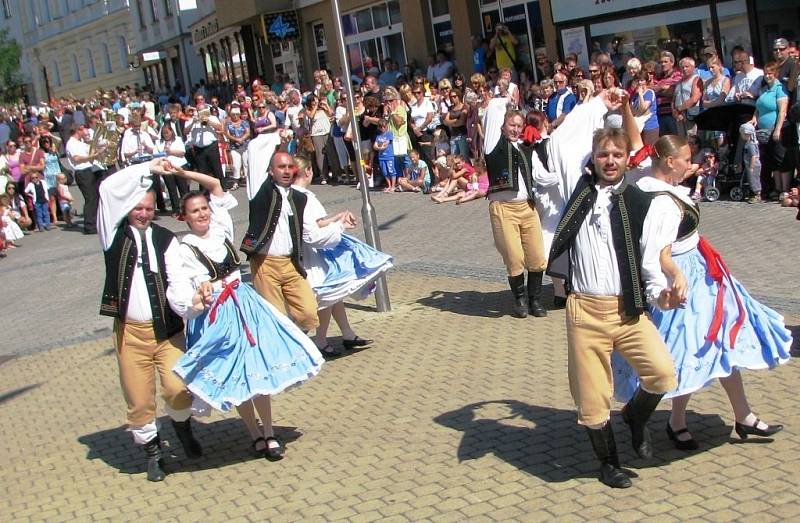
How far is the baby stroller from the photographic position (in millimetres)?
13570

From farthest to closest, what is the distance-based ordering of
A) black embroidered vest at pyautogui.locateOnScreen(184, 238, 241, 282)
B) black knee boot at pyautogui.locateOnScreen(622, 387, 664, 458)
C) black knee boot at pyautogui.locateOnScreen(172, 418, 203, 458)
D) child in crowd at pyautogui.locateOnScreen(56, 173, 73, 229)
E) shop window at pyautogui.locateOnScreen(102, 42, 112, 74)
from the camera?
shop window at pyautogui.locateOnScreen(102, 42, 112, 74) → child in crowd at pyautogui.locateOnScreen(56, 173, 73, 229) → black knee boot at pyautogui.locateOnScreen(172, 418, 203, 458) → black embroidered vest at pyautogui.locateOnScreen(184, 238, 241, 282) → black knee boot at pyautogui.locateOnScreen(622, 387, 664, 458)

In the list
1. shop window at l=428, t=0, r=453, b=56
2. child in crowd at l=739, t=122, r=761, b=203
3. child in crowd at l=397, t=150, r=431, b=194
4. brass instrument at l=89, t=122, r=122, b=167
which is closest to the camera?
child in crowd at l=739, t=122, r=761, b=203

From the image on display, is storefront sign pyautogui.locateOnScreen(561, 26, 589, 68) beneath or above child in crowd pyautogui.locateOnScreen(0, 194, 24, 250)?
above

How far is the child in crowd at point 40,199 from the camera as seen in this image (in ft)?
72.1

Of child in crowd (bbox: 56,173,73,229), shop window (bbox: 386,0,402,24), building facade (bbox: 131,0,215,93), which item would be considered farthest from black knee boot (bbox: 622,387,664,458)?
building facade (bbox: 131,0,215,93)

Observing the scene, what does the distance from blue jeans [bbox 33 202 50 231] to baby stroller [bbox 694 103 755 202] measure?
43.8 ft

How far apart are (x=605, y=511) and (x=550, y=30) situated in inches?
653

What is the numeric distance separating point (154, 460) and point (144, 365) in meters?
0.61

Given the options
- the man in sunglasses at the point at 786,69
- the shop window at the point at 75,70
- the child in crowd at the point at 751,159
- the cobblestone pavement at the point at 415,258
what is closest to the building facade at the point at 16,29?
the shop window at the point at 75,70

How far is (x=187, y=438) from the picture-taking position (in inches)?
285

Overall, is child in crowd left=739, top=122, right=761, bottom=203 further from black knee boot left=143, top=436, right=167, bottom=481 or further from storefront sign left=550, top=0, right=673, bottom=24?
black knee boot left=143, top=436, right=167, bottom=481

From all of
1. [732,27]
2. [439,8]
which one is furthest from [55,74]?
[732,27]

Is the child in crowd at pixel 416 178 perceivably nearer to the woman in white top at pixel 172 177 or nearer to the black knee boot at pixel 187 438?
the woman in white top at pixel 172 177

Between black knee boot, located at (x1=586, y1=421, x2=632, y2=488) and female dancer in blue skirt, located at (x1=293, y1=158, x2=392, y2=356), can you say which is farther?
female dancer in blue skirt, located at (x1=293, y1=158, x2=392, y2=356)
